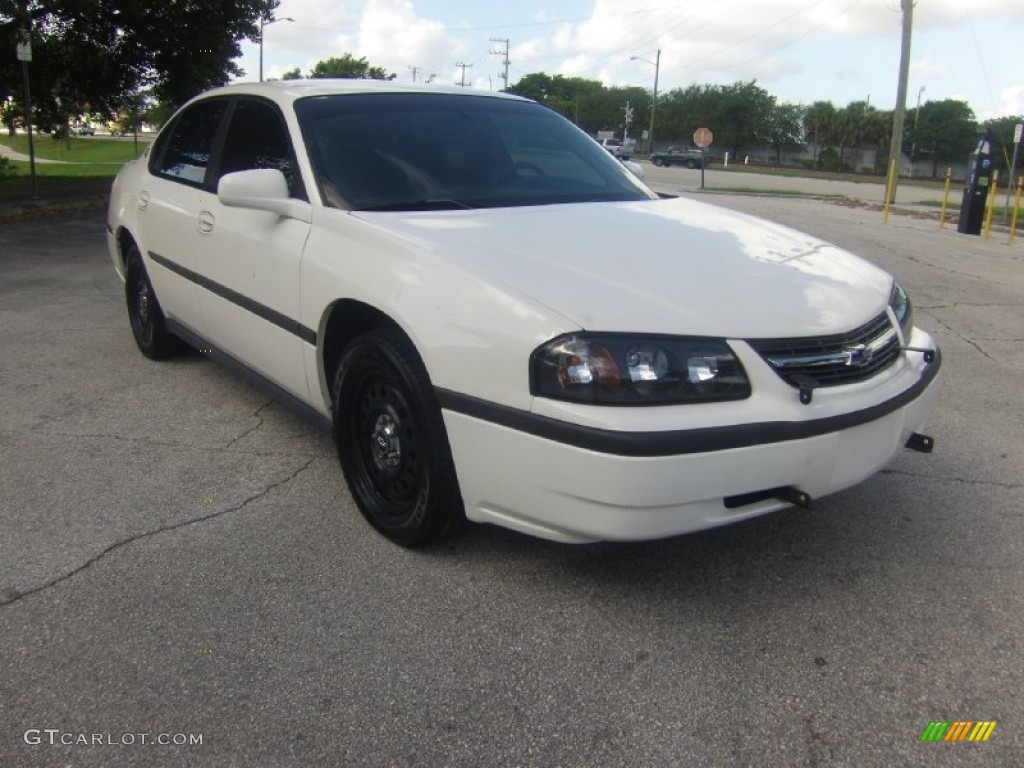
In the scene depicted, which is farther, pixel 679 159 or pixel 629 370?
pixel 679 159

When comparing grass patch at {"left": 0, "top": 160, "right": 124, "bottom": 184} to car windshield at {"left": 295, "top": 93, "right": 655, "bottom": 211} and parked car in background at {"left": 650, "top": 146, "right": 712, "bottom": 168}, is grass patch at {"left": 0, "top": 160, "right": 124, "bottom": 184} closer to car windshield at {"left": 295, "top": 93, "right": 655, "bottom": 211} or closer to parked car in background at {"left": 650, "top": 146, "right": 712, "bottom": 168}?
car windshield at {"left": 295, "top": 93, "right": 655, "bottom": 211}

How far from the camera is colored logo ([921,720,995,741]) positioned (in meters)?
2.21

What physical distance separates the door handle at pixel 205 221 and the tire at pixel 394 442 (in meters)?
1.29

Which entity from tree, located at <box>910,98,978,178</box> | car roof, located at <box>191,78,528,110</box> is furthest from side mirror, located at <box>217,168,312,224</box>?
tree, located at <box>910,98,978,178</box>

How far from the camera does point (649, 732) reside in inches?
86.9

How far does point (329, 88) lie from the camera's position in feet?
12.9

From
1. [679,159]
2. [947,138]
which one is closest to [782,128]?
[947,138]

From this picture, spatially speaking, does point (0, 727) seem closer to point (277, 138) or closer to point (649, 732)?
point (649, 732)

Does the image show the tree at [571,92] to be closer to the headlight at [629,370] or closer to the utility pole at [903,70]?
the utility pole at [903,70]

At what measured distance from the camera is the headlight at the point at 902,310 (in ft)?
10.5

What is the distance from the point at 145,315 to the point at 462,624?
358 cm

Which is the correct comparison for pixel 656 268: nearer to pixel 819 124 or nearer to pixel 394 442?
pixel 394 442

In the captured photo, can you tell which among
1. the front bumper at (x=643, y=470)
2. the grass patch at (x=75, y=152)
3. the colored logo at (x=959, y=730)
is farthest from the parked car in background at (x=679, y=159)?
the colored logo at (x=959, y=730)

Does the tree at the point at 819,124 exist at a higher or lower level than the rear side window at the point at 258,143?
higher
